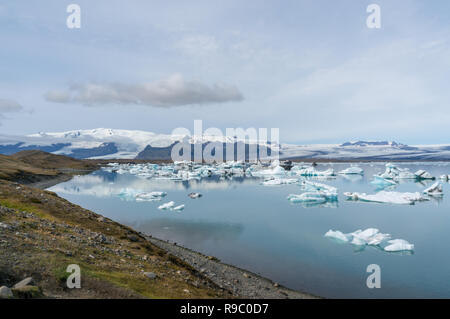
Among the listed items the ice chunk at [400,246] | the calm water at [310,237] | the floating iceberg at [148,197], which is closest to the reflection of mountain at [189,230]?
the calm water at [310,237]

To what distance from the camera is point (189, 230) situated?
20062mm

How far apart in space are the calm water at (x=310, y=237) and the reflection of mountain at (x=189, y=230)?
2.4 inches

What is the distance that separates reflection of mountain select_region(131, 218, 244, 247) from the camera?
18.0 meters

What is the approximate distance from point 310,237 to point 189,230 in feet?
26.9

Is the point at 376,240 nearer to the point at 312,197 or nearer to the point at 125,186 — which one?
the point at 312,197

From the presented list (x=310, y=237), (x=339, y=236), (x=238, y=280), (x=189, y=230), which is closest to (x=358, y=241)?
(x=339, y=236)

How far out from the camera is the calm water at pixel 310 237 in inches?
472

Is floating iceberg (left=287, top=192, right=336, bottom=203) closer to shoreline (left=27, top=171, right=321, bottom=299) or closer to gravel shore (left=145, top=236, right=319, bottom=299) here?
shoreline (left=27, top=171, right=321, bottom=299)

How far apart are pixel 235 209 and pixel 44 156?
301 feet

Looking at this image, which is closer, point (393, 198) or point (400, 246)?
point (400, 246)

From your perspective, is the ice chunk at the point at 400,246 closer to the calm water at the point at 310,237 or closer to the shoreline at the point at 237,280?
the calm water at the point at 310,237

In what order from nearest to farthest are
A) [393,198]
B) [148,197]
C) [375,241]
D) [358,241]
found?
[375,241]
[358,241]
[393,198]
[148,197]

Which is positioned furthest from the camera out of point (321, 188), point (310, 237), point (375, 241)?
point (321, 188)

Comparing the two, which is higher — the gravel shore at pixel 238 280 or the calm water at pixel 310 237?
the gravel shore at pixel 238 280
